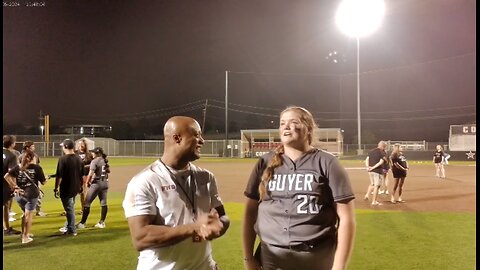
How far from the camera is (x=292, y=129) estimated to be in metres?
3.08

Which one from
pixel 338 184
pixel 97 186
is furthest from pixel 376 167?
pixel 338 184

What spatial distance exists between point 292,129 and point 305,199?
1.66 feet

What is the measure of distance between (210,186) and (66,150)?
6.65 m

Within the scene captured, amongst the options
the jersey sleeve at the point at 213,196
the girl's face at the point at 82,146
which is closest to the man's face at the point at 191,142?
the jersey sleeve at the point at 213,196

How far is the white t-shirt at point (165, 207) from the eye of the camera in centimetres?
247

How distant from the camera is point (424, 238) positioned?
806 centimetres

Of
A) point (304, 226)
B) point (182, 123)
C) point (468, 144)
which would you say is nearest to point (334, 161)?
point (304, 226)

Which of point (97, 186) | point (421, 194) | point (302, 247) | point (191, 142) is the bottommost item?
point (421, 194)

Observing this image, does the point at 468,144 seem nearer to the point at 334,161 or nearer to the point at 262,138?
the point at 262,138

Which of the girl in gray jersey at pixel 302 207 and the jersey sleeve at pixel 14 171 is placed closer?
the girl in gray jersey at pixel 302 207

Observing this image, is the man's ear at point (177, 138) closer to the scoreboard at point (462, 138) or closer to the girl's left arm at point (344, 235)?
the girl's left arm at point (344, 235)

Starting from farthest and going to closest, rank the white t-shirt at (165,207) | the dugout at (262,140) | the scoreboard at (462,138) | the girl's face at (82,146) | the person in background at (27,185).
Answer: the dugout at (262,140)
the scoreboard at (462,138)
the girl's face at (82,146)
the person in background at (27,185)
the white t-shirt at (165,207)

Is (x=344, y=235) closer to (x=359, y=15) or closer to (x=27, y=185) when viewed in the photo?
(x=27, y=185)

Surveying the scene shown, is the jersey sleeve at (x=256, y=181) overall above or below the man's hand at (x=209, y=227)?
above
